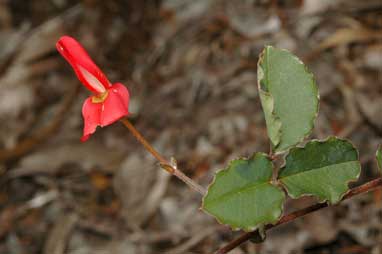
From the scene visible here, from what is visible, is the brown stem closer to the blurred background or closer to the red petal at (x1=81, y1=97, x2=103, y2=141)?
the red petal at (x1=81, y1=97, x2=103, y2=141)

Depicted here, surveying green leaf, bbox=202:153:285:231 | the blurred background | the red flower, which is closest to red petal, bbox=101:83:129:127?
the red flower

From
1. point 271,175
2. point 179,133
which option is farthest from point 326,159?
point 179,133

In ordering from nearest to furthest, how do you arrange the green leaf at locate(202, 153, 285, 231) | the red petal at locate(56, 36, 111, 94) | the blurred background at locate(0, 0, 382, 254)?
1. the green leaf at locate(202, 153, 285, 231)
2. the red petal at locate(56, 36, 111, 94)
3. the blurred background at locate(0, 0, 382, 254)

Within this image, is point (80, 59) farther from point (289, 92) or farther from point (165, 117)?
point (165, 117)

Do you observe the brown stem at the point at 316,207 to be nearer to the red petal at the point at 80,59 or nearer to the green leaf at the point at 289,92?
the green leaf at the point at 289,92

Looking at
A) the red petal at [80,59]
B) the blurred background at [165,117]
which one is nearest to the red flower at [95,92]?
the red petal at [80,59]
